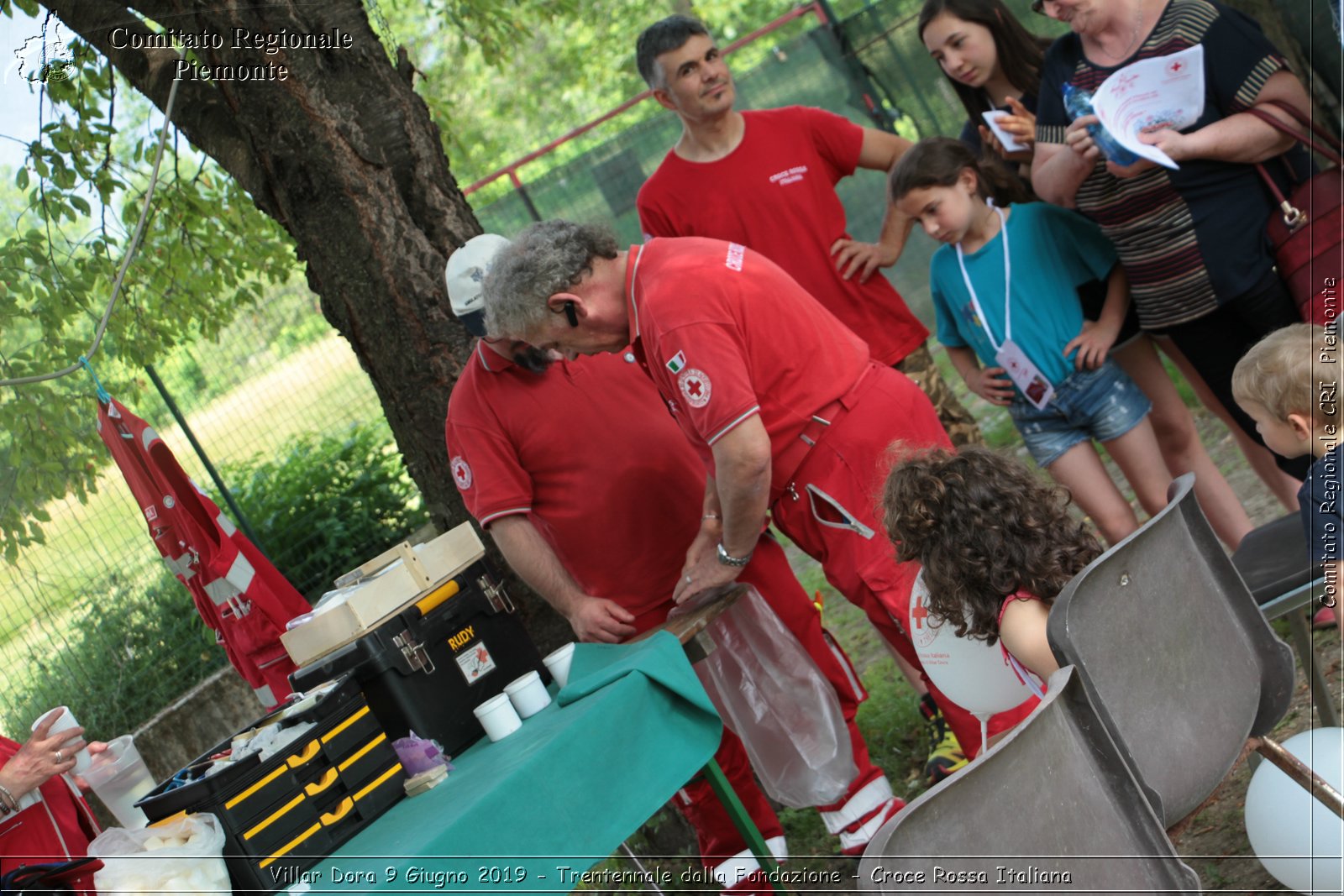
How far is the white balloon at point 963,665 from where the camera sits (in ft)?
7.85

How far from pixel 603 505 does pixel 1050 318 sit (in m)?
1.43

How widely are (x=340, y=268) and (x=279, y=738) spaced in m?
1.81

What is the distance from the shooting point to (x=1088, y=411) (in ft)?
11.4

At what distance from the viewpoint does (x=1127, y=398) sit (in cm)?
348

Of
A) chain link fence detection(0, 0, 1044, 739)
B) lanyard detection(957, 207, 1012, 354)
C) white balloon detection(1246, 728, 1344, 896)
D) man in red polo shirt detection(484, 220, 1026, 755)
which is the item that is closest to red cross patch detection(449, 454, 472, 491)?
man in red polo shirt detection(484, 220, 1026, 755)

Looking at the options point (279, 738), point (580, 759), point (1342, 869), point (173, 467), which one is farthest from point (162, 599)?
point (1342, 869)

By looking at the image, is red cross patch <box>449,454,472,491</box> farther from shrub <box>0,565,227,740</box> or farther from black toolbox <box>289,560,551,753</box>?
shrub <box>0,565,227,740</box>

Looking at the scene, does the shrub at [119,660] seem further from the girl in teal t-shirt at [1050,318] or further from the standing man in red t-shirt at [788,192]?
the girl in teal t-shirt at [1050,318]

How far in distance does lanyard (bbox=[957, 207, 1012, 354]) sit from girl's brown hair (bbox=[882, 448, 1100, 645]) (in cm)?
129

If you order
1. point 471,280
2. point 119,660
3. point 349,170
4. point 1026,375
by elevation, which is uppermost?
point 349,170

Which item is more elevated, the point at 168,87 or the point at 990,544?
the point at 168,87

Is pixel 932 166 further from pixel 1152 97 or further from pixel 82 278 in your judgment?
pixel 82 278

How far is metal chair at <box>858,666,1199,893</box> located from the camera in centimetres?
146

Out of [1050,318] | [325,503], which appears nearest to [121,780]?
[1050,318]
